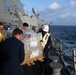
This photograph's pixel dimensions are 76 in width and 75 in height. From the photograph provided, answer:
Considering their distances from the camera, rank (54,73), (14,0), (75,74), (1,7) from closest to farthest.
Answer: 1. (54,73)
2. (75,74)
3. (1,7)
4. (14,0)

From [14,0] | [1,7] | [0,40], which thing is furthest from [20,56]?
[14,0]

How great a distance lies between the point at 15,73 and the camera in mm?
5289

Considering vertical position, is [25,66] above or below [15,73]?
below

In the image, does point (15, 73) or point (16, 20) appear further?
point (16, 20)

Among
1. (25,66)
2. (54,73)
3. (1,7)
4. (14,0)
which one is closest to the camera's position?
(54,73)

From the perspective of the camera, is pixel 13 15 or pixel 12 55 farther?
pixel 13 15

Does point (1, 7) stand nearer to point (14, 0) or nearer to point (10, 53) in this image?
point (14, 0)

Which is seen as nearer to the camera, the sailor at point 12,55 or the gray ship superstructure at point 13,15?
the sailor at point 12,55

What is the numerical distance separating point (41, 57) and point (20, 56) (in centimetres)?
279

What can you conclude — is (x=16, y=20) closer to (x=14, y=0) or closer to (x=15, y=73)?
(x=14, y=0)

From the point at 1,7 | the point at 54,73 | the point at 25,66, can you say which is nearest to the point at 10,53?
the point at 54,73

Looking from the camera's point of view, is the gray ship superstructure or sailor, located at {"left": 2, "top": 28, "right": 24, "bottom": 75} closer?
sailor, located at {"left": 2, "top": 28, "right": 24, "bottom": 75}

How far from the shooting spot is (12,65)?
528cm

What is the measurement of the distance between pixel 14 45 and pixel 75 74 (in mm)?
2157
